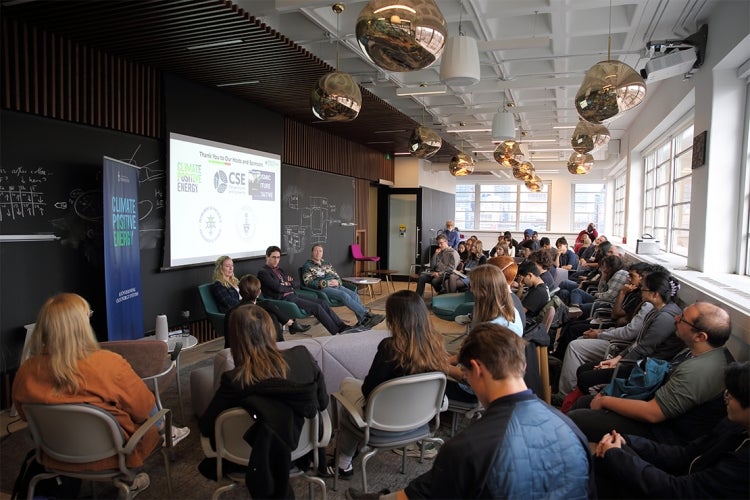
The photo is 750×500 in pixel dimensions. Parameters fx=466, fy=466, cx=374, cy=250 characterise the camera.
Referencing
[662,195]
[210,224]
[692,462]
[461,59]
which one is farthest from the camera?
[662,195]

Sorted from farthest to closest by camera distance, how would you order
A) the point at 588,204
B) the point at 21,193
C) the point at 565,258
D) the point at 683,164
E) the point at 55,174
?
the point at 588,204 < the point at 565,258 < the point at 683,164 < the point at 55,174 < the point at 21,193

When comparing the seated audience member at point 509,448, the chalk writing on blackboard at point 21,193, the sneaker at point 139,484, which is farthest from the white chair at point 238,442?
the chalk writing on blackboard at point 21,193

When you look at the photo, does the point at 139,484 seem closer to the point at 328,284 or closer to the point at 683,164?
the point at 328,284

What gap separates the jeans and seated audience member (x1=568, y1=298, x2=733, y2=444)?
450cm

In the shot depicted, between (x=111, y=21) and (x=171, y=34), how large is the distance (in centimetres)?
48

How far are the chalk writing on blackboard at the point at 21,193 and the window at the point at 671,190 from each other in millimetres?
7183

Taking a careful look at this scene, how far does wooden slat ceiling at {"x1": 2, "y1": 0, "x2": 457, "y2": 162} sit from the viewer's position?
363 cm

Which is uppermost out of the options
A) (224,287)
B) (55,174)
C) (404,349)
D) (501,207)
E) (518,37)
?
(518,37)

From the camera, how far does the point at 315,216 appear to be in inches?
352

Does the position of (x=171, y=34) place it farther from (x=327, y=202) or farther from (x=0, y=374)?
(x=327, y=202)

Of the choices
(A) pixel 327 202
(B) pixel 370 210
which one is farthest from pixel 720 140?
(B) pixel 370 210

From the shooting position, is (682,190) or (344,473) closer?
(344,473)

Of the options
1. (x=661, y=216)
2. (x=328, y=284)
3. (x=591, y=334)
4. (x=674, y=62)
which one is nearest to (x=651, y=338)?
(x=591, y=334)

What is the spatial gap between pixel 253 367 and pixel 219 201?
452 centimetres
